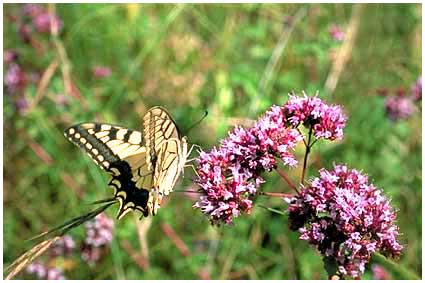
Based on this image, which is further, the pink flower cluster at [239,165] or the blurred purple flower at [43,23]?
the blurred purple flower at [43,23]

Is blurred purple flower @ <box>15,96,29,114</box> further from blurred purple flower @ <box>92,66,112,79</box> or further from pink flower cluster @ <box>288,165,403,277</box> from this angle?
pink flower cluster @ <box>288,165,403,277</box>

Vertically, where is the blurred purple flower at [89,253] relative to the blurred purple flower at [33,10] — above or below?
below

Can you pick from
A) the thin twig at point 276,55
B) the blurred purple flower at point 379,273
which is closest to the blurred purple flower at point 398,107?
the thin twig at point 276,55

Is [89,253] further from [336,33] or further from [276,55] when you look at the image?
[336,33]

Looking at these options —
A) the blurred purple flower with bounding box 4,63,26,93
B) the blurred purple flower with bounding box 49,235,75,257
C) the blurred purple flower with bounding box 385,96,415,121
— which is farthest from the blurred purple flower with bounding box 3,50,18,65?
the blurred purple flower with bounding box 385,96,415,121

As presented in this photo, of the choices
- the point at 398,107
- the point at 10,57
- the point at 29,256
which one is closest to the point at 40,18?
the point at 10,57

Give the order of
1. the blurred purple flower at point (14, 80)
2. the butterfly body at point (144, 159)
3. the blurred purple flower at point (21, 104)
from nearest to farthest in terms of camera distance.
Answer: the butterfly body at point (144, 159) → the blurred purple flower at point (21, 104) → the blurred purple flower at point (14, 80)

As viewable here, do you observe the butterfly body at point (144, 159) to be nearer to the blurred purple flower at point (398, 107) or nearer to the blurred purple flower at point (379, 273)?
the blurred purple flower at point (379, 273)
